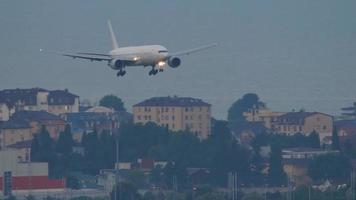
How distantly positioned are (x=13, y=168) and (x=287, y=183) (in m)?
13.4

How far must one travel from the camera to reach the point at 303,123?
16262cm

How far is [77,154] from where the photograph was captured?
Answer: 122 m

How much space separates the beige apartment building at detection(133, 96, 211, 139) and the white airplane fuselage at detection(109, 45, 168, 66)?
2178 inches

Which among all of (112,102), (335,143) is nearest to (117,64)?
(335,143)

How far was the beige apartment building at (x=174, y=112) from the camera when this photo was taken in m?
158

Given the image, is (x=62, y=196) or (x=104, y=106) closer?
(x=62, y=196)

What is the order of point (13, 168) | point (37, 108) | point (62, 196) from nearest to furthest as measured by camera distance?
point (62, 196) < point (13, 168) < point (37, 108)

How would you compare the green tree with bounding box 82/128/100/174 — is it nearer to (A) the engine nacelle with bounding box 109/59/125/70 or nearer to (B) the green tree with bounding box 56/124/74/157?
(B) the green tree with bounding box 56/124/74/157

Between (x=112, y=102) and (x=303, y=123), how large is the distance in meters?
27.5

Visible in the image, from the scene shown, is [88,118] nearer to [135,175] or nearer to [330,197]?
[135,175]

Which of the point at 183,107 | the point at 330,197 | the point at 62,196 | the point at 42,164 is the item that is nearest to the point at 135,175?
the point at 42,164

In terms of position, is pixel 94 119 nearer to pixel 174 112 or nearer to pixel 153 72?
pixel 174 112

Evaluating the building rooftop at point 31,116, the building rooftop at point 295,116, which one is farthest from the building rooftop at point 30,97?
the building rooftop at point 295,116

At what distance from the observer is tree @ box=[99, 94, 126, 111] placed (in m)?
183
